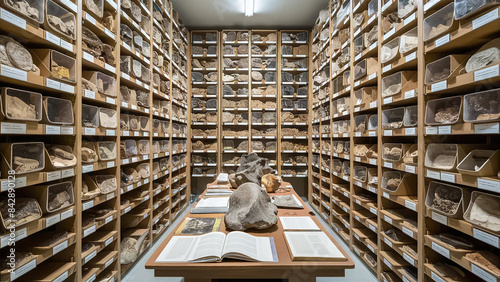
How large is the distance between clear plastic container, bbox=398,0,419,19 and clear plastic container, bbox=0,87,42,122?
3041 mm

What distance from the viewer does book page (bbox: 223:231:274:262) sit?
127 cm

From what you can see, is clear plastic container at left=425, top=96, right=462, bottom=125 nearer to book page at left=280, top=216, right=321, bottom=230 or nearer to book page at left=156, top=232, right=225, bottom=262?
book page at left=280, top=216, right=321, bottom=230

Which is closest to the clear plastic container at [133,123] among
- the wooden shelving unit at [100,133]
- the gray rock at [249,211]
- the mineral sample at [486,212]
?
the wooden shelving unit at [100,133]

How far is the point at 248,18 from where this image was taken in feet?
17.8

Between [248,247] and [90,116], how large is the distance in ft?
6.35

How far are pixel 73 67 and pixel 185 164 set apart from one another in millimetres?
3677

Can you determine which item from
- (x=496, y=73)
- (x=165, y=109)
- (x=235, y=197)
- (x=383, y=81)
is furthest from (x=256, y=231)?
(x=165, y=109)

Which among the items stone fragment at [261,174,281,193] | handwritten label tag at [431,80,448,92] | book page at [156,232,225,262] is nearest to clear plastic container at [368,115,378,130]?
handwritten label tag at [431,80,448,92]

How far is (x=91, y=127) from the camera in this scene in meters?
2.25

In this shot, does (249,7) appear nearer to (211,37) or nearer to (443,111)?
(211,37)

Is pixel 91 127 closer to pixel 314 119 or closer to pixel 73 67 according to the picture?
pixel 73 67

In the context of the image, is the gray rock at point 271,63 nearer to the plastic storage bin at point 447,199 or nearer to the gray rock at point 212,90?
the gray rock at point 212,90

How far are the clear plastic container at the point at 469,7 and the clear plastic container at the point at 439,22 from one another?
0.08 meters

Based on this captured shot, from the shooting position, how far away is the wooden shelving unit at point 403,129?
5.55 ft
